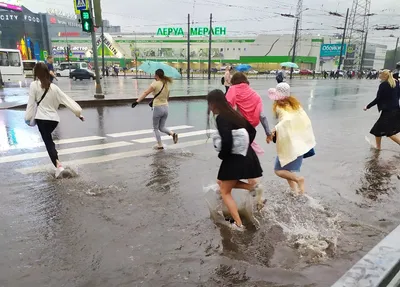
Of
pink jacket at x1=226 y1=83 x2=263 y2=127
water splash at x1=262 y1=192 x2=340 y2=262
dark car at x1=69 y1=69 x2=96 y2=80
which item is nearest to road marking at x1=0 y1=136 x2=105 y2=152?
pink jacket at x1=226 y1=83 x2=263 y2=127

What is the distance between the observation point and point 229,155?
11.5ft

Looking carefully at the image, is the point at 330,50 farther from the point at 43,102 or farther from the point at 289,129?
the point at 43,102

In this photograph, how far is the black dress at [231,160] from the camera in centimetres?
337

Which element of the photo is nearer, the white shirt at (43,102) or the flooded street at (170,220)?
the flooded street at (170,220)

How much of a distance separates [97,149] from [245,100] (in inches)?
151

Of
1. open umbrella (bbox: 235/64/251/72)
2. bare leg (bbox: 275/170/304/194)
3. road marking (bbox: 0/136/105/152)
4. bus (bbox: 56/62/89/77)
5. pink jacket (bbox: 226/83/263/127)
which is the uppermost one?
open umbrella (bbox: 235/64/251/72)

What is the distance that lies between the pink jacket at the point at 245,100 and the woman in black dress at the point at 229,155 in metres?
0.94

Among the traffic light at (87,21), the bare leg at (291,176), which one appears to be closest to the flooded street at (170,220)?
the bare leg at (291,176)

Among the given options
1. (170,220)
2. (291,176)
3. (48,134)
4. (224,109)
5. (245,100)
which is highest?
(224,109)

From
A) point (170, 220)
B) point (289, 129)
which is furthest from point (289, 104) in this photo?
point (170, 220)

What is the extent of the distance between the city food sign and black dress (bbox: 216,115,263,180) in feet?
257

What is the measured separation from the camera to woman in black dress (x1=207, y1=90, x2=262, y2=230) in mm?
3383

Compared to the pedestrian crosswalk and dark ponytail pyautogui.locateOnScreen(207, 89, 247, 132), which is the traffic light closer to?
the pedestrian crosswalk

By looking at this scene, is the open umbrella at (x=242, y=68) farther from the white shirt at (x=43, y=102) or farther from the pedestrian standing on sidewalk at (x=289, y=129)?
the white shirt at (x=43, y=102)
